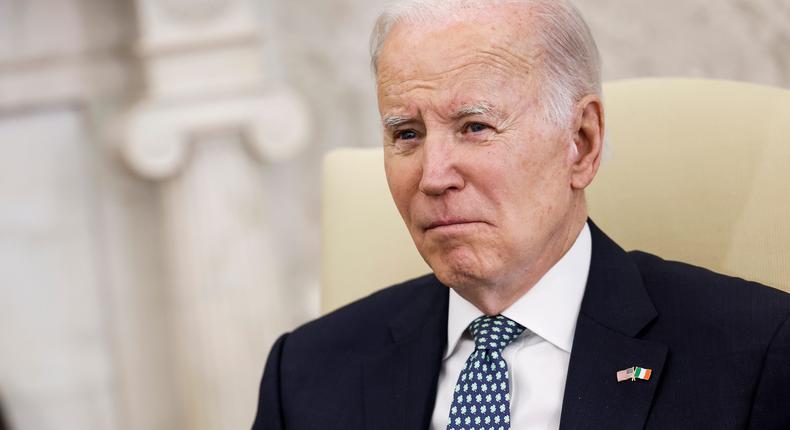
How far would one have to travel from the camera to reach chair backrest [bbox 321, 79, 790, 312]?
204 centimetres

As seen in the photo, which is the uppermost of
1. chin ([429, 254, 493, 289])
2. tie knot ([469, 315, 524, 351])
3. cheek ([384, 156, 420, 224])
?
cheek ([384, 156, 420, 224])

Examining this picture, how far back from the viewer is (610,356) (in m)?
1.86

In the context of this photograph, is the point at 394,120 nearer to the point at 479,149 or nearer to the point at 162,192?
the point at 479,149

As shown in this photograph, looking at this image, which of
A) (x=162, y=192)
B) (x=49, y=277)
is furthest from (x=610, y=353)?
(x=49, y=277)

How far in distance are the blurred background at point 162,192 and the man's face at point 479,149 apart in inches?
78.1

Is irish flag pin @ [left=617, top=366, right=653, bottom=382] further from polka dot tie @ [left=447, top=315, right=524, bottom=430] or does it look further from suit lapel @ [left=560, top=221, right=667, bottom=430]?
polka dot tie @ [left=447, top=315, right=524, bottom=430]

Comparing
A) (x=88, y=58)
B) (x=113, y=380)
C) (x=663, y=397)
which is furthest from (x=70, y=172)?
(x=663, y=397)

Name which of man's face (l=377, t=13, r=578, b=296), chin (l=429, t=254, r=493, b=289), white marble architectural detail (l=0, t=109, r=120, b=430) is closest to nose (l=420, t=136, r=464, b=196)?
man's face (l=377, t=13, r=578, b=296)

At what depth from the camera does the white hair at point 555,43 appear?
6.11 ft

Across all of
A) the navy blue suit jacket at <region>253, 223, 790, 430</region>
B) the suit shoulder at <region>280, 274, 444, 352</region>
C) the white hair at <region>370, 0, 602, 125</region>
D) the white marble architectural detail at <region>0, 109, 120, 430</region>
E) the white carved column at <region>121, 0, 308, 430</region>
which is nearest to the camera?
the navy blue suit jacket at <region>253, 223, 790, 430</region>

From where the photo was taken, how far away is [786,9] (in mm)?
2818

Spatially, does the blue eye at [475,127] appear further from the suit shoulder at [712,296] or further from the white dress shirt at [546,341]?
the suit shoulder at [712,296]

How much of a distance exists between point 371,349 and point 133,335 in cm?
221

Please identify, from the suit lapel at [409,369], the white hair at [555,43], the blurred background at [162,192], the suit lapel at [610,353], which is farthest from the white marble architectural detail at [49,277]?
the suit lapel at [610,353]
